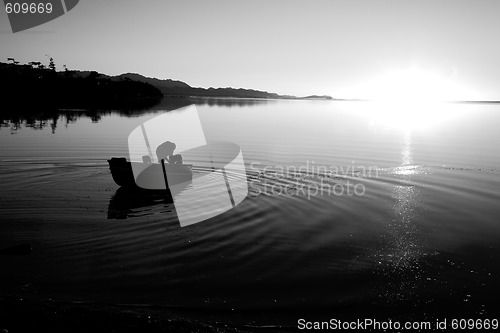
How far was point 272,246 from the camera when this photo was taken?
16.9 meters

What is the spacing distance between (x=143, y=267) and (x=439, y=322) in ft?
31.6

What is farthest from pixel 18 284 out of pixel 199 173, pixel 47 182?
pixel 199 173

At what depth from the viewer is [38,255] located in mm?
14609

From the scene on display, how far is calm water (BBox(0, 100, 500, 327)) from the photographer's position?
1206 cm

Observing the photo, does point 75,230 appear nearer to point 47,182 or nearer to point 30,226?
point 30,226

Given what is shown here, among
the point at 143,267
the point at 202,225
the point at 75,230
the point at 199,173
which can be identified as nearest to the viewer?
the point at 143,267
